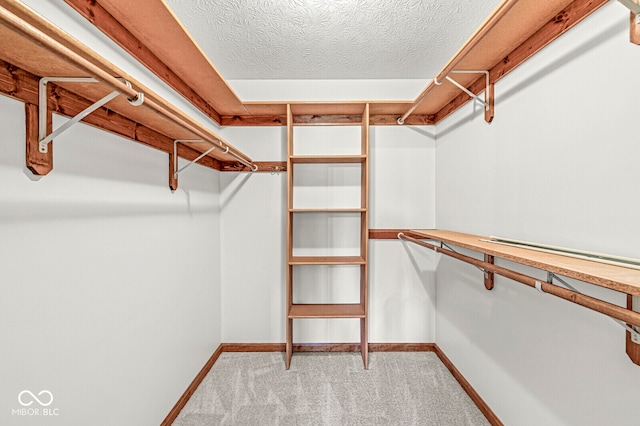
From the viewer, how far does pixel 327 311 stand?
251 cm

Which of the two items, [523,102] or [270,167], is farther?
[270,167]

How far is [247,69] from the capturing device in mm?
2510

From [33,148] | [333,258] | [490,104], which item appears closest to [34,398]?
[33,148]

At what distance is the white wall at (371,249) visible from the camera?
2.74m

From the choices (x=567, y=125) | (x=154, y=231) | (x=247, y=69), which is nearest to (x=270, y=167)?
(x=247, y=69)

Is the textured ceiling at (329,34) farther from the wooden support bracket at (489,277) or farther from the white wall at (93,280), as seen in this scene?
the wooden support bracket at (489,277)

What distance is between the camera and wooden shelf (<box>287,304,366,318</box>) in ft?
7.87

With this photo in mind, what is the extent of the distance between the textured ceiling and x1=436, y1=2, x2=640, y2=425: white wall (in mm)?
588

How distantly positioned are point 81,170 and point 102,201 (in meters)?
0.16

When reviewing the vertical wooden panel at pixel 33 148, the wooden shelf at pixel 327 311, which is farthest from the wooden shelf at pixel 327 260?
the vertical wooden panel at pixel 33 148

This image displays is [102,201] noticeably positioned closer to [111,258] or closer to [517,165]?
[111,258]

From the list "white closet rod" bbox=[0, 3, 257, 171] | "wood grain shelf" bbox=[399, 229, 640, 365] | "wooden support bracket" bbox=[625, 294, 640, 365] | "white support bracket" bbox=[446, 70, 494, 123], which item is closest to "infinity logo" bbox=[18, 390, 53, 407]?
"white closet rod" bbox=[0, 3, 257, 171]

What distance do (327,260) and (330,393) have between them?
0.96 m

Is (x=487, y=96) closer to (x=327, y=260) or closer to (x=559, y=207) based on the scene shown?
(x=559, y=207)
